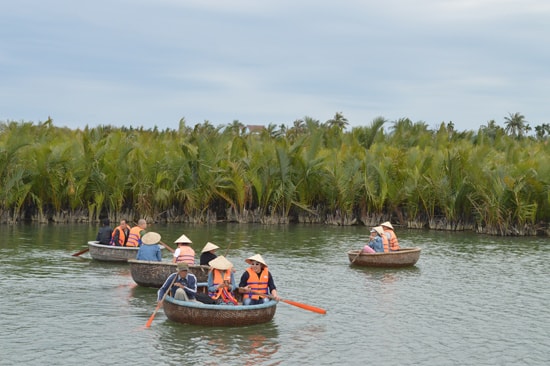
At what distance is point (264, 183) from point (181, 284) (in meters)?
24.2

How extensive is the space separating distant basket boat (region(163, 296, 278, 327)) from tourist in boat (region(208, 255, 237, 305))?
765 mm

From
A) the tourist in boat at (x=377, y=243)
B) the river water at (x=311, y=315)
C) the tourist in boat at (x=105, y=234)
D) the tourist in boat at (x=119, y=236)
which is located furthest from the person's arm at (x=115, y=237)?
the tourist in boat at (x=377, y=243)

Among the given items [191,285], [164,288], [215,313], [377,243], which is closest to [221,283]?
[191,285]

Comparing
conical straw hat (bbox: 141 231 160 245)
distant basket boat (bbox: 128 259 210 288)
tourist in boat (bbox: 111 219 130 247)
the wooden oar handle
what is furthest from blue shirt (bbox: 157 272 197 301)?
tourist in boat (bbox: 111 219 130 247)

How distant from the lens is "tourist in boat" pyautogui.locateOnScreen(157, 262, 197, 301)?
17.3 metres

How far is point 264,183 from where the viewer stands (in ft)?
136

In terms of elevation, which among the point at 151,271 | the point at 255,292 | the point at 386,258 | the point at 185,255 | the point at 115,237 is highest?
the point at 115,237

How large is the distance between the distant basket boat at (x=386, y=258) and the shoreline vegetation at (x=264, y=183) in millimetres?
11255

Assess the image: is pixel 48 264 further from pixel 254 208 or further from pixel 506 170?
pixel 506 170

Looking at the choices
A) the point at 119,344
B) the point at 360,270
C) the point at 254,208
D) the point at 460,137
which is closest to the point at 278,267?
the point at 360,270

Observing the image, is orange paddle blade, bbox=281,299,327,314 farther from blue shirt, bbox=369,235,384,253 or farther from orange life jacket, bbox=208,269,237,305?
blue shirt, bbox=369,235,384,253

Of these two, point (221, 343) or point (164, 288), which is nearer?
point (221, 343)

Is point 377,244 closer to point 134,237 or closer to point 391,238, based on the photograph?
point 391,238

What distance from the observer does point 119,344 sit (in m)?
15.3
